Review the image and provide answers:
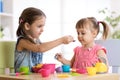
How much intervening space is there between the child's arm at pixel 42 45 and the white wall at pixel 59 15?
6.14 feet

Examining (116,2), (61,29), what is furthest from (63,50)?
(116,2)

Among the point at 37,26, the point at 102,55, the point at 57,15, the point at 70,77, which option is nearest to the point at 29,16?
the point at 37,26

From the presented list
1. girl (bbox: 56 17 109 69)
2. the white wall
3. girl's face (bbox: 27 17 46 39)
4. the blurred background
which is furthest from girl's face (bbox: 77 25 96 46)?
the white wall

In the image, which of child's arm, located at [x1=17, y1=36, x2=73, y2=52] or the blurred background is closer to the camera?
child's arm, located at [x1=17, y1=36, x2=73, y2=52]

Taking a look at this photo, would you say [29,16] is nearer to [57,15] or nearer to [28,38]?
[28,38]

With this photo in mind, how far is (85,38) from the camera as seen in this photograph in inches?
72.9

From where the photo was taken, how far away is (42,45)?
156 centimetres

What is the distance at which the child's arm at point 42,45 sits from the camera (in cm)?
149

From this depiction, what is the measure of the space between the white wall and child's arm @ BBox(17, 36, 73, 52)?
6.14 ft

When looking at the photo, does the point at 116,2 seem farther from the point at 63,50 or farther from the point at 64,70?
the point at 64,70

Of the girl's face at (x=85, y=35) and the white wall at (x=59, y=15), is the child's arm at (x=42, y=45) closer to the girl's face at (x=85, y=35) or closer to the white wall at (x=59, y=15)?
the girl's face at (x=85, y=35)

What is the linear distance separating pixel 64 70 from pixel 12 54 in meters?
0.45

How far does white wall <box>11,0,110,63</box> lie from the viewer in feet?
12.1

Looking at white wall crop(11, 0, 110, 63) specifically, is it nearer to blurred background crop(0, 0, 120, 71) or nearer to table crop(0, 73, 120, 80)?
blurred background crop(0, 0, 120, 71)
